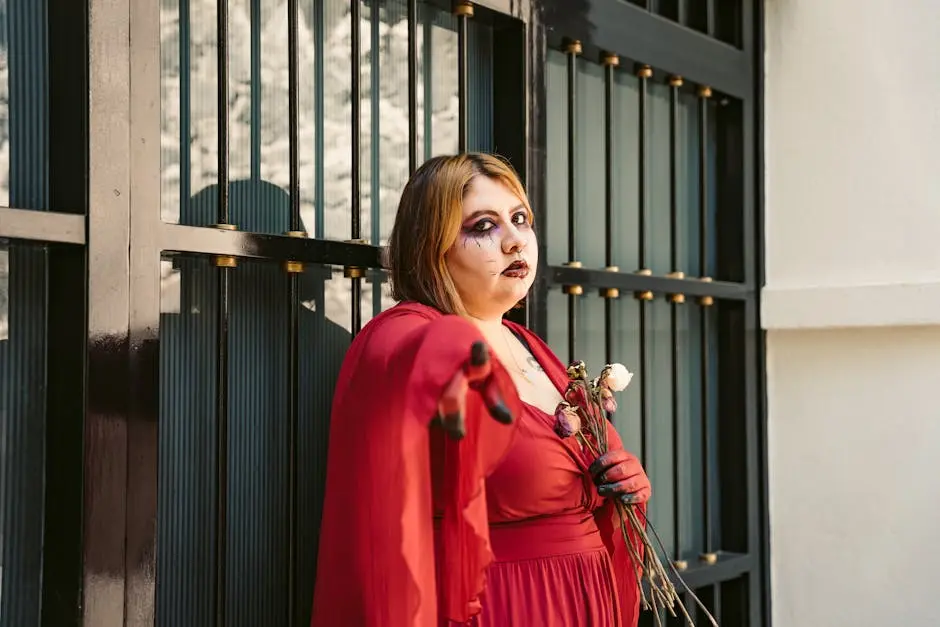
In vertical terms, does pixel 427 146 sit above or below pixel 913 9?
below

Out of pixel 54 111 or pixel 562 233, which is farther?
pixel 562 233

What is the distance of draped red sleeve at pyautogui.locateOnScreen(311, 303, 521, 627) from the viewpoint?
1531mm

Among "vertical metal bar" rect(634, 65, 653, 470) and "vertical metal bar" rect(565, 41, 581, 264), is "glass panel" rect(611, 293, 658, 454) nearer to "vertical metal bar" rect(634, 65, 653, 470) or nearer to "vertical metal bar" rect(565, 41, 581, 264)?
"vertical metal bar" rect(634, 65, 653, 470)

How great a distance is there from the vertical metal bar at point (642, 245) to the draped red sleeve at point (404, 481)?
4.74 feet

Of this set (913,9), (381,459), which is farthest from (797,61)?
(381,459)

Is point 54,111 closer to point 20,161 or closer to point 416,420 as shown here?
point 20,161

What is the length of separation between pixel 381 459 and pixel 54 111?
880 mm

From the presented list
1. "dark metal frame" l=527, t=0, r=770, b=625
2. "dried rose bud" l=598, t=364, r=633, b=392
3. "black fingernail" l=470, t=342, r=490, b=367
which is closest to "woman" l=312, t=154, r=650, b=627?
"black fingernail" l=470, t=342, r=490, b=367

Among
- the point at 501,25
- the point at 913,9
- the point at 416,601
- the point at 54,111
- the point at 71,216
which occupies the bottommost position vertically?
the point at 416,601

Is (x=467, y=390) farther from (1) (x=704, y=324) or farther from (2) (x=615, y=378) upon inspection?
(1) (x=704, y=324)

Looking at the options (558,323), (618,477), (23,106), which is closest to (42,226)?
(23,106)

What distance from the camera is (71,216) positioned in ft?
5.92

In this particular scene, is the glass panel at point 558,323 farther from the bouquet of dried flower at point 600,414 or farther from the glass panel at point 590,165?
the bouquet of dried flower at point 600,414

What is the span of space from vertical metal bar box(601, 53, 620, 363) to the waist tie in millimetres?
1061
